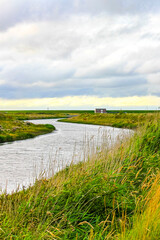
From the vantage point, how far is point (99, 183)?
260 inches

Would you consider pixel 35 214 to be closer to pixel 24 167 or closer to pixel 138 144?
pixel 138 144

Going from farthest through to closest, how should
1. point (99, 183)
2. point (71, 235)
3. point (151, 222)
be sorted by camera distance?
point (99, 183) < point (71, 235) < point (151, 222)

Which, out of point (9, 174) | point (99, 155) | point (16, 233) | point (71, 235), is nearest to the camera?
point (16, 233)

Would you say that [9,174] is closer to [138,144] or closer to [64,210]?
[138,144]

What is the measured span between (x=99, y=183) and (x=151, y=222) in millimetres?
2402

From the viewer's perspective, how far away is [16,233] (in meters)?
4.98

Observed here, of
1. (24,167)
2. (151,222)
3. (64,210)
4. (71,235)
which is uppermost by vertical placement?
(151,222)

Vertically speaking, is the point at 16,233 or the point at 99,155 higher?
the point at 99,155

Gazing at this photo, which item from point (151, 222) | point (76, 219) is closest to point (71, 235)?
point (76, 219)

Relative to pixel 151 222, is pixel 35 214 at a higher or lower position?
lower

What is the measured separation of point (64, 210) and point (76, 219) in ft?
1.42

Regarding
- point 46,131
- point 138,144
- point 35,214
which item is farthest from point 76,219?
point 46,131

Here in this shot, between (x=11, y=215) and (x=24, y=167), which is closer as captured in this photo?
(x=11, y=215)

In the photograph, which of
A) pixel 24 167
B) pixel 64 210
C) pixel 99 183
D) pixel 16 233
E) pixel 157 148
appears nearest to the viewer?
pixel 16 233
